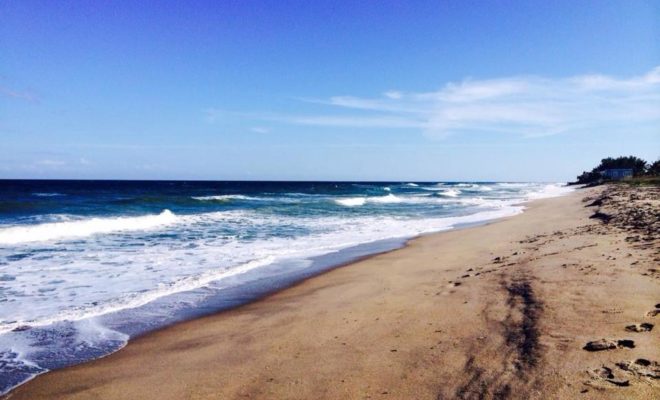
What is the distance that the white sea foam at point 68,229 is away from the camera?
16375 mm

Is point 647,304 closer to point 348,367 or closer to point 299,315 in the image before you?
point 348,367

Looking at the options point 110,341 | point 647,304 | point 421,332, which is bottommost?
point 110,341

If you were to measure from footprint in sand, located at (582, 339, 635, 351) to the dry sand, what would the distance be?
0.02m

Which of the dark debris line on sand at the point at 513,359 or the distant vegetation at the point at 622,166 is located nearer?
the dark debris line on sand at the point at 513,359

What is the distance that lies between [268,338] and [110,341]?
2155 mm

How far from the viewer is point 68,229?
18578 millimetres

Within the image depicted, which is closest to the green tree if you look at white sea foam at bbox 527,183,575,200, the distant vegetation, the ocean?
the distant vegetation

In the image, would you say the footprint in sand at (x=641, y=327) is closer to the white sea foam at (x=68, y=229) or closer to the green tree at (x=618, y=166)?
the white sea foam at (x=68, y=229)

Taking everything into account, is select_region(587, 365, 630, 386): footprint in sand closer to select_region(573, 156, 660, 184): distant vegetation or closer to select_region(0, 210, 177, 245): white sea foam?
select_region(0, 210, 177, 245): white sea foam

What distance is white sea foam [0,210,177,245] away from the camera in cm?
1638

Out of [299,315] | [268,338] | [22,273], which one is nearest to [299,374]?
[268,338]

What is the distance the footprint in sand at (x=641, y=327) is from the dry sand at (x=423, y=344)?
3 centimetres

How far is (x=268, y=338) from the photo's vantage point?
18.4 feet

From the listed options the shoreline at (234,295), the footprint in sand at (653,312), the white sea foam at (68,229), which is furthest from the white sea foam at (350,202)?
the footprint in sand at (653,312)
